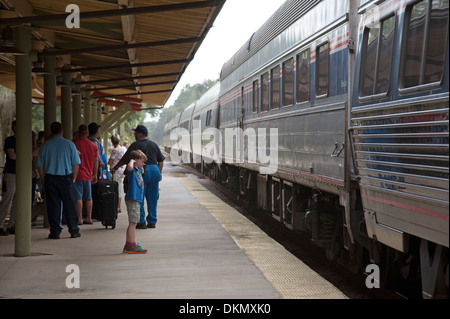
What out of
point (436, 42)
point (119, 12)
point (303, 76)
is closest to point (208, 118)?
point (303, 76)

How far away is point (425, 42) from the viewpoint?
16.9 ft

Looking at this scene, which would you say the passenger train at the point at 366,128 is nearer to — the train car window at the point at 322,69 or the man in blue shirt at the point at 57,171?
the train car window at the point at 322,69

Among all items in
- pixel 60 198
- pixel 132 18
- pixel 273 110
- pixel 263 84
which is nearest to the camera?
pixel 132 18

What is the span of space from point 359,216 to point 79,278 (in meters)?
2.91

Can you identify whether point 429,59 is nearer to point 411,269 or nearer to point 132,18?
point 411,269

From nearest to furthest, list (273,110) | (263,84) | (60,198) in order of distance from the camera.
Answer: (60,198) < (273,110) < (263,84)

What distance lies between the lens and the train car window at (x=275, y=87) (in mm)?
11273

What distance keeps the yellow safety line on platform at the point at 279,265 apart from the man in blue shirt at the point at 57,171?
2466 mm

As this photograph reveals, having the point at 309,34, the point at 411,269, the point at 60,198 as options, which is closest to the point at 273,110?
the point at 309,34

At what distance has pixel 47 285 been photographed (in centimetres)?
691

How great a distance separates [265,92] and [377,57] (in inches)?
247

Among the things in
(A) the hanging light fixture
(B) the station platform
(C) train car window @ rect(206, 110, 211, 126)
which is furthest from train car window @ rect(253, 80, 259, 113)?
(C) train car window @ rect(206, 110, 211, 126)

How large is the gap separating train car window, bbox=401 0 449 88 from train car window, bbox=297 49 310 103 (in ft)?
11.9

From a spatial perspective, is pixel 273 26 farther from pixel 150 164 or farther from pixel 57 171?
pixel 57 171
